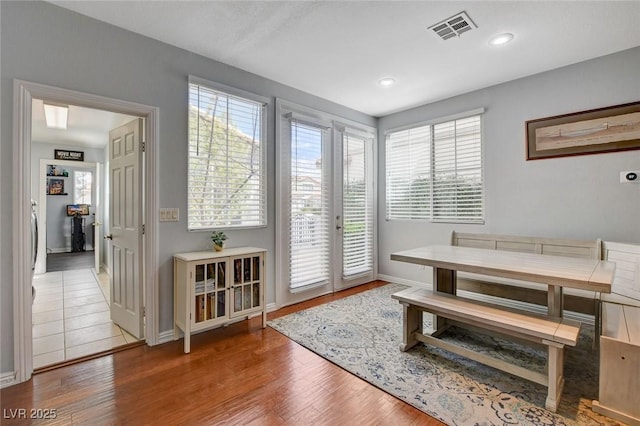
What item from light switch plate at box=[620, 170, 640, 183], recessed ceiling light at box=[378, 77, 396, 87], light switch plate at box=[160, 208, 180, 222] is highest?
recessed ceiling light at box=[378, 77, 396, 87]

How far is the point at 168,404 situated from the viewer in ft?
6.10

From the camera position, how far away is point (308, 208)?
12.8ft

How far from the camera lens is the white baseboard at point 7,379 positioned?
1.99m

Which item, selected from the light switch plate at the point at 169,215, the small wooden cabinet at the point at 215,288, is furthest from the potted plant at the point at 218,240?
the light switch plate at the point at 169,215

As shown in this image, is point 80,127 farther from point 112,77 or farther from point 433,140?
point 433,140

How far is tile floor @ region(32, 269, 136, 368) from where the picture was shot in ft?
8.28

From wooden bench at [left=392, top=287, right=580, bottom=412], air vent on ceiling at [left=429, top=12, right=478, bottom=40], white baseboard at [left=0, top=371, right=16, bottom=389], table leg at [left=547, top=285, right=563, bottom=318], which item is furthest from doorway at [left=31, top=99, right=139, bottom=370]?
table leg at [left=547, top=285, right=563, bottom=318]

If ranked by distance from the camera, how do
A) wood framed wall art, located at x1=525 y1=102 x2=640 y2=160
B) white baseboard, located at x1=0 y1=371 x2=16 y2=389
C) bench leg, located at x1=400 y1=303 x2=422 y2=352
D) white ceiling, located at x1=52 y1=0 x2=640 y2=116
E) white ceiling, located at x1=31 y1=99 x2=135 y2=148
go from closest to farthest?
white baseboard, located at x1=0 y1=371 x2=16 y2=389 < white ceiling, located at x1=52 y1=0 x2=640 y2=116 < bench leg, located at x1=400 y1=303 x2=422 y2=352 < wood framed wall art, located at x1=525 y1=102 x2=640 y2=160 < white ceiling, located at x1=31 y1=99 x2=135 y2=148

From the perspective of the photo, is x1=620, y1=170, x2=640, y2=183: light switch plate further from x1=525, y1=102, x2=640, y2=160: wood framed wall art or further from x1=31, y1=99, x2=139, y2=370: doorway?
x1=31, y1=99, x2=139, y2=370: doorway

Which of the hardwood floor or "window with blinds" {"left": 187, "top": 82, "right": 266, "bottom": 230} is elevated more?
"window with blinds" {"left": 187, "top": 82, "right": 266, "bottom": 230}

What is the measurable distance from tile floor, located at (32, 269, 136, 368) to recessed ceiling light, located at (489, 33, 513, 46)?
4156mm

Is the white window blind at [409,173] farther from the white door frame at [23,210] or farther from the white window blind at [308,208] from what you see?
the white door frame at [23,210]

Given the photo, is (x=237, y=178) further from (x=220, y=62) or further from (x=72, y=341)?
(x=72, y=341)

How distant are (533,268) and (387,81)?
8.16 feet
